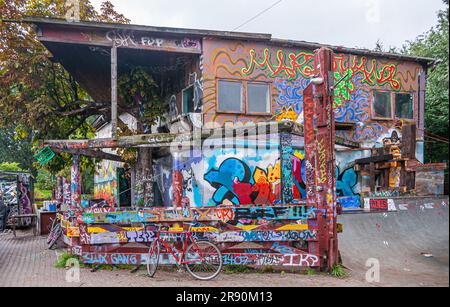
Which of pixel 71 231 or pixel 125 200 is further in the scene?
pixel 125 200

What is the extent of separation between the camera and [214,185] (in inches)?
573

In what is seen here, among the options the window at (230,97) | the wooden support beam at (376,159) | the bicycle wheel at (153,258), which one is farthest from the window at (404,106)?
the bicycle wheel at (153,258)

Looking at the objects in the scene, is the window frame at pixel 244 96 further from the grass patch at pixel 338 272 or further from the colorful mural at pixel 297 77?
the grass patch at pixel 338 272

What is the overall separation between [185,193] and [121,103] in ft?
14.3

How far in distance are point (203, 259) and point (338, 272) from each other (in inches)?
104

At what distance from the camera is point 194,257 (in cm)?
864

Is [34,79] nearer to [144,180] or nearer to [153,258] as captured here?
[144,180]

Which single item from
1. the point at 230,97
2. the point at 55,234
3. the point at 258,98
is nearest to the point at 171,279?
the point at 55,234

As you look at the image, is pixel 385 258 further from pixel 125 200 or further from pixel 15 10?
pixel 125 200

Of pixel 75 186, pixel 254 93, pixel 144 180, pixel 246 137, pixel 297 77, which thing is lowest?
pixel 144 180

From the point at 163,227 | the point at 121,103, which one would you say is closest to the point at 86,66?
the point at 121,103

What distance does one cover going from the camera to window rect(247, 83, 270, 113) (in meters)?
14.9

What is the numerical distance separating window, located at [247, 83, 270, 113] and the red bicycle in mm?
6987
